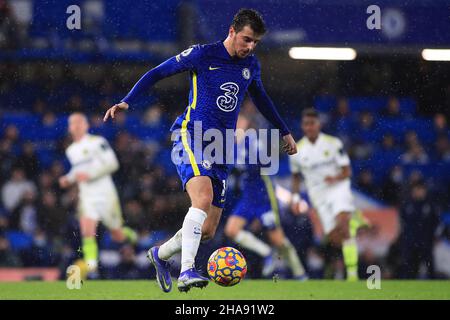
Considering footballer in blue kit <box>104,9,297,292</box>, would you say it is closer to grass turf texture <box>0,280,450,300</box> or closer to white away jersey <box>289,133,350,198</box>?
grass turf texture <box>0,280,450,300</box>

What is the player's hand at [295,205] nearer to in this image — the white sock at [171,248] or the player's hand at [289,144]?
the player's hand at [289,144]

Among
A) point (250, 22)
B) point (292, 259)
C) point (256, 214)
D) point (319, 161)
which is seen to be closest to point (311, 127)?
point (319, 161)

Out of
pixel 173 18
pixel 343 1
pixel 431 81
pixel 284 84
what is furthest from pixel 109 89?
pixel 431 81

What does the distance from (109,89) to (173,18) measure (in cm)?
136

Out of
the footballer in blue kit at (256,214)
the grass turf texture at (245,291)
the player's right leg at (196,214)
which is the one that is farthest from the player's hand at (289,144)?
the footballer in blue kit at (256,214)

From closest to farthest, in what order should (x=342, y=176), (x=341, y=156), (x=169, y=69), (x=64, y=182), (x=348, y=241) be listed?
(x=169, y=69)
(x=348, y=241)
(x=341, y=156)
(x=342, y=176)
(x=64, y=182)

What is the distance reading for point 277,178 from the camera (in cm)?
1142

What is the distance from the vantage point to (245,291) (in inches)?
323

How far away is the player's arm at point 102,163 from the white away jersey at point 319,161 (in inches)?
81.5

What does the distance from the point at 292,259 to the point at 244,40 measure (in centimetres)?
464

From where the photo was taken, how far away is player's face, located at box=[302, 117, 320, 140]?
415 inches

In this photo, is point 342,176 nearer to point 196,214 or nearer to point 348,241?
point 348,241

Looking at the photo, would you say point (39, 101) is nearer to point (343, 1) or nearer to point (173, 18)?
point (173, 18)

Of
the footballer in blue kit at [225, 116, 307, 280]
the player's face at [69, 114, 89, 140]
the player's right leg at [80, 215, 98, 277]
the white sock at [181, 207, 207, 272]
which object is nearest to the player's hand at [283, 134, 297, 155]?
the white sock at [181, 207, 207, 272]
